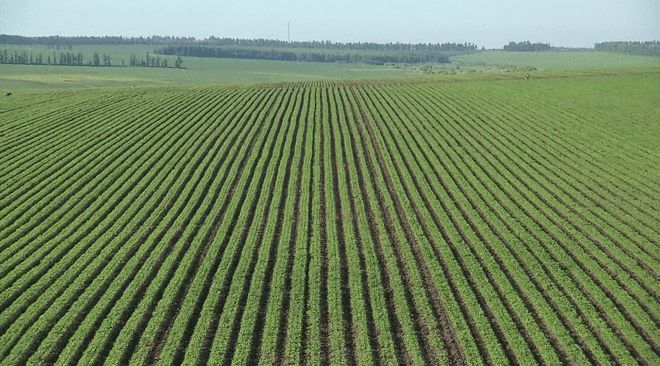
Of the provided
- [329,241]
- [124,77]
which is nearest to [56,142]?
[329,241]

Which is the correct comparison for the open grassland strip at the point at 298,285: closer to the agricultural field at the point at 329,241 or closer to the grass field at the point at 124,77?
the agricultural field at the point at 329,241

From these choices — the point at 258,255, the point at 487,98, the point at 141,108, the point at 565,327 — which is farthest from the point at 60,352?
the point at 487,98

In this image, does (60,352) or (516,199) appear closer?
(60,352)

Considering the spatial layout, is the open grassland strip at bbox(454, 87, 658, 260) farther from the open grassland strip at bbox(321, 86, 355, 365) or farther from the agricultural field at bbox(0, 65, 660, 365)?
the open grassland strip at bbox(321, 86, 355, 365)

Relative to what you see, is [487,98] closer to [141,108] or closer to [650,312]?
[141,108]

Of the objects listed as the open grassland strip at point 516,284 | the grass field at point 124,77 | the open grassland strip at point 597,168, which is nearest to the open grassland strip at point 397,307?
the open grassland strip at point 516,284

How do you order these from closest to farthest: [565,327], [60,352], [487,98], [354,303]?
1. [60,352]
2. [565,327]
3. [354,303]
4. [487,98]
